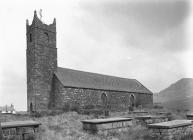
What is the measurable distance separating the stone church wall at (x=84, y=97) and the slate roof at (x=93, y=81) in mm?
588

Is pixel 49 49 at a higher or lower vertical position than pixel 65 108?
higher

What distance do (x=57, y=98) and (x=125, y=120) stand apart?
56.4 ft

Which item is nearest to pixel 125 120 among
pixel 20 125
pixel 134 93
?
pixel 20 125

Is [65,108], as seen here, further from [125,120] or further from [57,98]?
[125,120]

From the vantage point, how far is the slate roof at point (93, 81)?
93.8 ft

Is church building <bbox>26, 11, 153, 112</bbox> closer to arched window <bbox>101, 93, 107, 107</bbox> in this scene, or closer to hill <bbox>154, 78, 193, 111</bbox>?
arched window <bbox>101, 93, 107, 107</bbox>

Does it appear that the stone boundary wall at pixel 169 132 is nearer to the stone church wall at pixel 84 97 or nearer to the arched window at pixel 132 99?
the stone church wall at pixel 84 97

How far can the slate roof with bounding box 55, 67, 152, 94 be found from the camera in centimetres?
2859

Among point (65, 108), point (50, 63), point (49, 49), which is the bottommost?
point (65, 108)

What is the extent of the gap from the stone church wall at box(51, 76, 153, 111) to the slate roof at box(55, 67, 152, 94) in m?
0.59

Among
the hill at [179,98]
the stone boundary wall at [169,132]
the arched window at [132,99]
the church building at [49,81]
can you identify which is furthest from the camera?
the hill at [179,98]

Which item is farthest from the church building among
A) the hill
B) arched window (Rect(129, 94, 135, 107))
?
the hill

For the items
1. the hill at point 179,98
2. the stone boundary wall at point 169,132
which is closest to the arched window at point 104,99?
the hill at point 179,98

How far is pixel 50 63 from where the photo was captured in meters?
28.4
